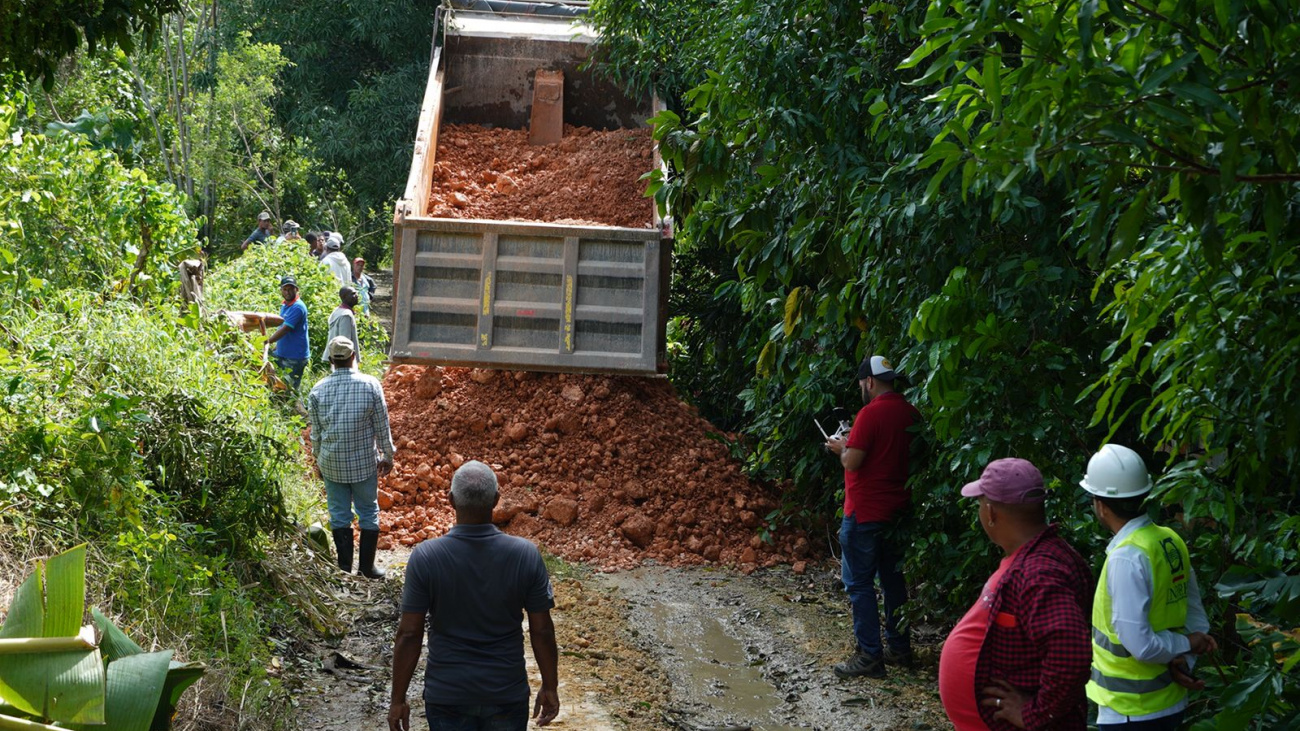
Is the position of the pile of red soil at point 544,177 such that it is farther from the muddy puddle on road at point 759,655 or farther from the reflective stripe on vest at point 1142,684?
the reflective stripe on vest at point 1142,684

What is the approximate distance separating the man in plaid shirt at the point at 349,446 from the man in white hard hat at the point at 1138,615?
15.8 ft

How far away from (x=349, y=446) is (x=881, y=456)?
311 cm

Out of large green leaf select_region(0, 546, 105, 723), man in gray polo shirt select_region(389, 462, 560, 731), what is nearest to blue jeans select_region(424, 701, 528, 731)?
man in gray polo shirt select_region(389, 462, 560, 731)

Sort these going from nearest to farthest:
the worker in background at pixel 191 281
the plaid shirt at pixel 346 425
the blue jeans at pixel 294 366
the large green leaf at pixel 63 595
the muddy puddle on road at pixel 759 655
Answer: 1. the large green leaf at pixel 63 595
2. the muddy puddle on road at pixel 759 655
3. the plaid shirt at pixel 346 425
4. the worker in background at pixel 191 281
5. the blue jeans at pixel 294 366

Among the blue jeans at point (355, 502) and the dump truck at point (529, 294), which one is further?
the dump truck at point (529, 294)

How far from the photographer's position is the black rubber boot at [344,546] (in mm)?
7625

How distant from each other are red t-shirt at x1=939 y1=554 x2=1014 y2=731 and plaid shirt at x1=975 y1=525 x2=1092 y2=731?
2 cm

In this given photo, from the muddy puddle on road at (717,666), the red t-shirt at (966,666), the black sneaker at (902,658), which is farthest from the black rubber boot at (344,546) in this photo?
the red t-shirt at (966,666)

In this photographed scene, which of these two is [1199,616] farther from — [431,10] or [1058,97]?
[431,10]

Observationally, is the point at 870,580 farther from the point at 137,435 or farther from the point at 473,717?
the point at 137,435

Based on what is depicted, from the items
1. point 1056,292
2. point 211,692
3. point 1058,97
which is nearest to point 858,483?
point 1056,292

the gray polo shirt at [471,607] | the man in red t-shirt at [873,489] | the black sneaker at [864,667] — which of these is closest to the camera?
the gray polo shirt at [471,607]

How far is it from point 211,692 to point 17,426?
4.60 feet

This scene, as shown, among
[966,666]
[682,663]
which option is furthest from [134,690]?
[682,663]
